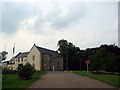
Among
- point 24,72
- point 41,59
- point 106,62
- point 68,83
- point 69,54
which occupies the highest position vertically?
point 69,54

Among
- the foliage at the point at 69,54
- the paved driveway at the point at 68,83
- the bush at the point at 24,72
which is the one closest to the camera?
the paved driveway at the point at 68,83

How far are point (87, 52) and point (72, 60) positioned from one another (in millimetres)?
7697

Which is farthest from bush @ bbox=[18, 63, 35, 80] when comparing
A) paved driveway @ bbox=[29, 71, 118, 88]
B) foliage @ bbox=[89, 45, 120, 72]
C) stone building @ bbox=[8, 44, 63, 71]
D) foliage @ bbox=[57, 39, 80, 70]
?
foliage @ bbox=[57, 39, 80, 70]

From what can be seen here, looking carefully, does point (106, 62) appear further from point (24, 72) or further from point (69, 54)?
point (69, 54)

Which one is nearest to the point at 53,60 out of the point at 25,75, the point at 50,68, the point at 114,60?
the point at 50,68

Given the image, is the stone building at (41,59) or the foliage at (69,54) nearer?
the stone building at (41,59)

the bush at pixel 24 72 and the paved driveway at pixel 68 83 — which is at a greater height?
the bush at pixel 24 72

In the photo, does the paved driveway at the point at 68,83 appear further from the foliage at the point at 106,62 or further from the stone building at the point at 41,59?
the stone building at the point at 41,59

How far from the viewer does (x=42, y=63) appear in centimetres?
9812

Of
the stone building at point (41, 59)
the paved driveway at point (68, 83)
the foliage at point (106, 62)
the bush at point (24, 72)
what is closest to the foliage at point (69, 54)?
the stone building at point (41, 59)

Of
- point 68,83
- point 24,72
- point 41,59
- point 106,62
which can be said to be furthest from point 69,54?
point 68,83

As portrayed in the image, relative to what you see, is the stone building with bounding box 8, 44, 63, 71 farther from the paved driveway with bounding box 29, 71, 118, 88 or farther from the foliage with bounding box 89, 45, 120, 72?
the paved driveway with bounding box 29, 71, 118, 88

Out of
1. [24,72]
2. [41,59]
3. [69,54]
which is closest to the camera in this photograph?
[24,72]

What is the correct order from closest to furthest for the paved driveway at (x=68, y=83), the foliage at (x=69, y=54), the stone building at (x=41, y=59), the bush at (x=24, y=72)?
the paved driveway at (x=68, y=83) < the bush at (x=24, y=72) < the stone building at (x=41, y=59) < the foliage at (x=69, y=54)
